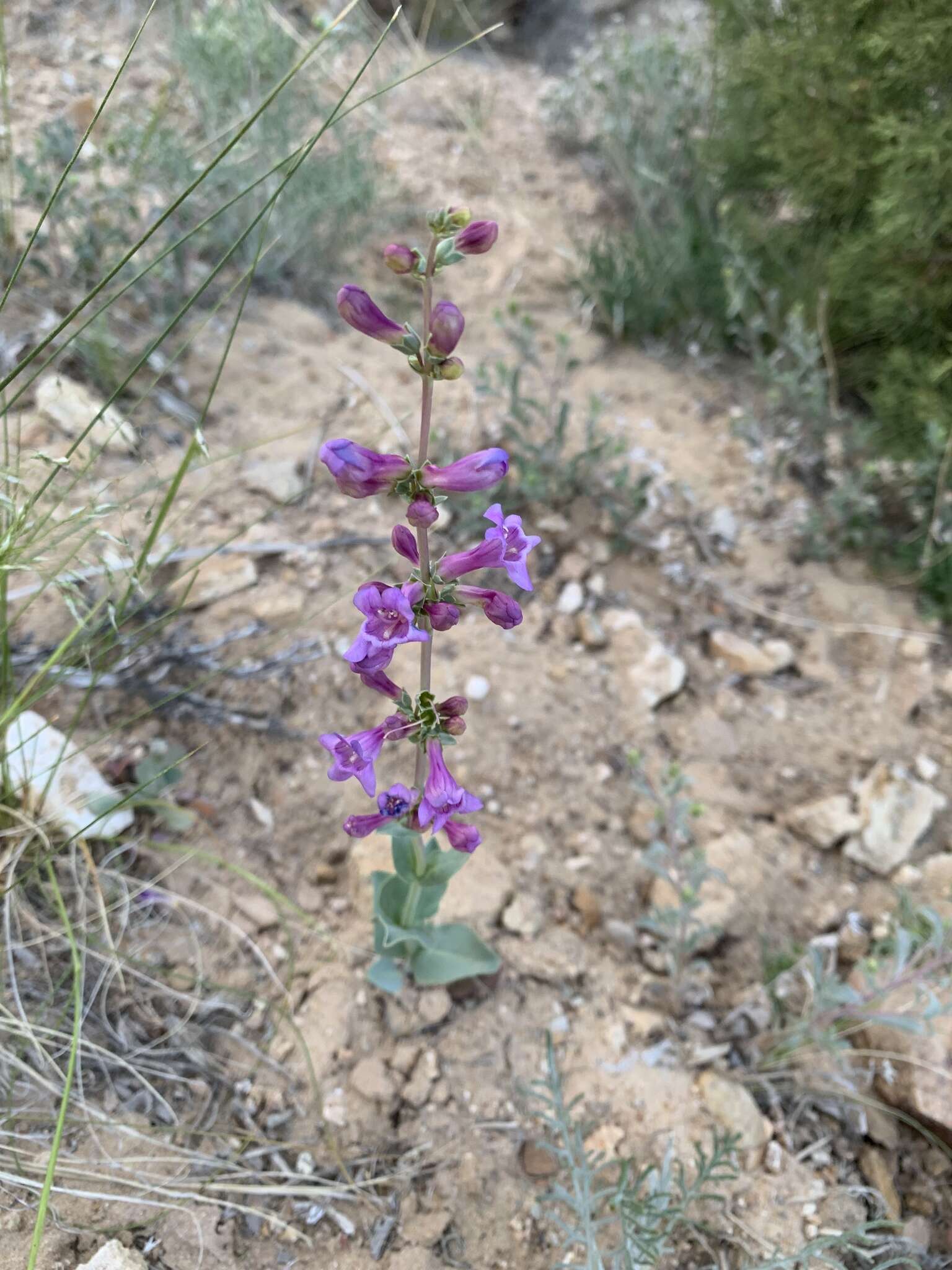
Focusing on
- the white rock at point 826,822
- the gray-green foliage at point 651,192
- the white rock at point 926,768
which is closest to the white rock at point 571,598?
the white rock at point 826,822

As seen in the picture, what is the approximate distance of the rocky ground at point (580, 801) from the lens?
7.20 ft

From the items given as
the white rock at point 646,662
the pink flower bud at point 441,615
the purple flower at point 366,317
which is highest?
the purple flower at point 366,317

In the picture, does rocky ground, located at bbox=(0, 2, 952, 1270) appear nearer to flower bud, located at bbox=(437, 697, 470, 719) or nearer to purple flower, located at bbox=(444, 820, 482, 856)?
purple flower, located at bbox=(444, 820, 482, 856)

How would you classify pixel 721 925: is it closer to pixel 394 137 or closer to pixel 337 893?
pixel 337 893

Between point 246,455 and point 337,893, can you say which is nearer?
point 337,893

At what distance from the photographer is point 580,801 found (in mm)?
2945

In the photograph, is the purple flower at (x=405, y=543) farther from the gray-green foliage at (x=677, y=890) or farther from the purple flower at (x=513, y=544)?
the gray-green foliage at (x=677, y=890)

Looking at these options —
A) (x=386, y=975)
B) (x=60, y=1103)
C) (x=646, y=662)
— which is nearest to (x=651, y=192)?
(x=646, y=662)

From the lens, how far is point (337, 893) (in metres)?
2.62

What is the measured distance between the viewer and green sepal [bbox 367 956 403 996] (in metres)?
2.21

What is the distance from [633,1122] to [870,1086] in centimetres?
67

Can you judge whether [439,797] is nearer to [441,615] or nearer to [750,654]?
[441,615]

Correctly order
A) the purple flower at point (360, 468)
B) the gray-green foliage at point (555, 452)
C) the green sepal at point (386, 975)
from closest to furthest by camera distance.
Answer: the purple flower at point (360, 468) → the green sepal at point (386, 975) → the gray-green foliage at point (555, 452)

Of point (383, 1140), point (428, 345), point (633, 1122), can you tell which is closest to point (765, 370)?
point (428, 345)
